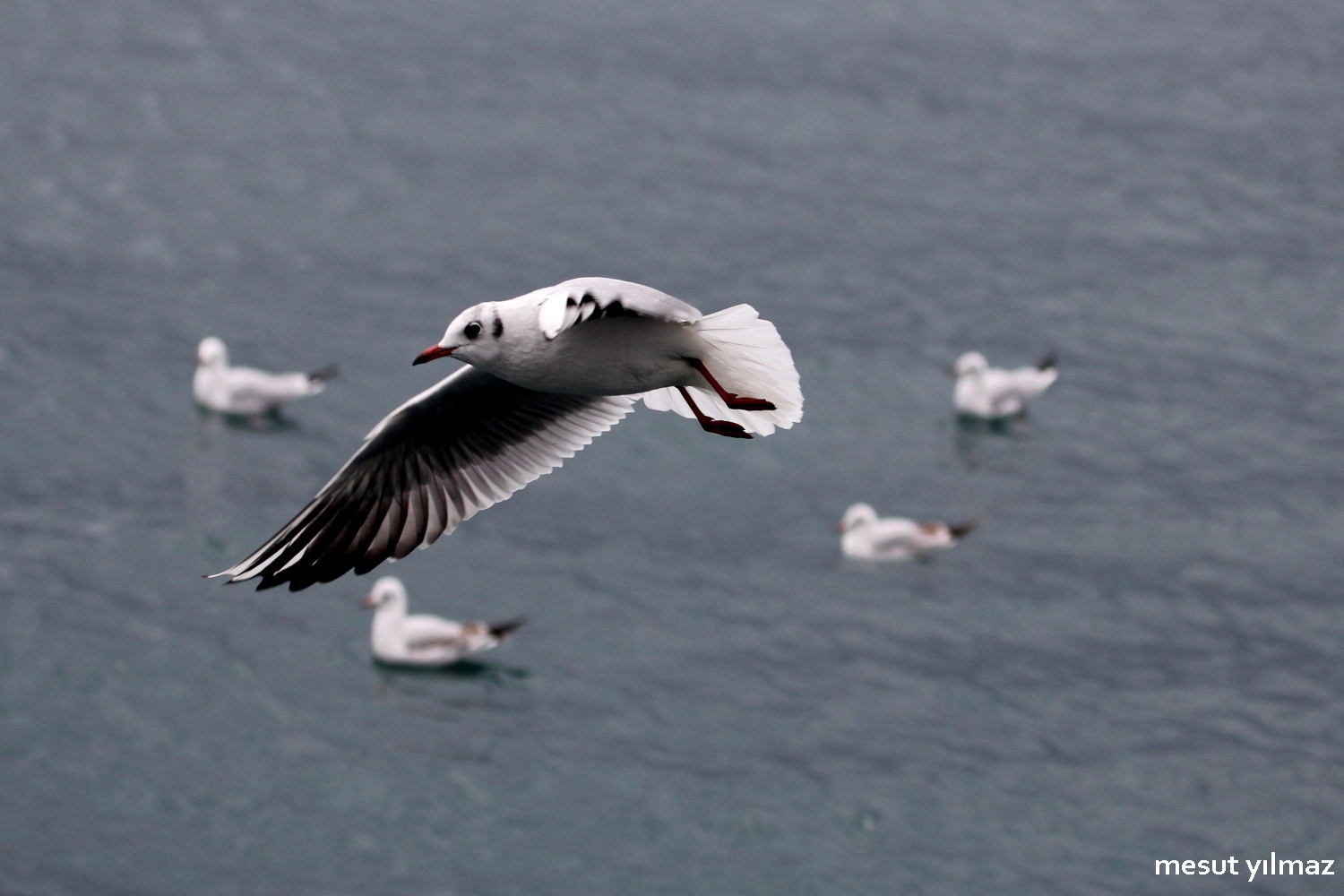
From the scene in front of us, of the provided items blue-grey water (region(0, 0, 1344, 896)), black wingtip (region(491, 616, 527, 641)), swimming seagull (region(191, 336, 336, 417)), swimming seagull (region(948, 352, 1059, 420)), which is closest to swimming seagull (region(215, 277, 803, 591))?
blue-grey water (region(0, 0, 1344, 896))

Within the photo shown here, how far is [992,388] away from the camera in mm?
22297

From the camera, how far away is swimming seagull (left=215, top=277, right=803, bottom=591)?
870 centimetres

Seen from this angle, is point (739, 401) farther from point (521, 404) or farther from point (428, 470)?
point (428, 470)

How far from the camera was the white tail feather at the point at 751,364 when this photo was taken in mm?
8852

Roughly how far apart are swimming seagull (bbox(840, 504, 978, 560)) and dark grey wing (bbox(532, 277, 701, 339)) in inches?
463

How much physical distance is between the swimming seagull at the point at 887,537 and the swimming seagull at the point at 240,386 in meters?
6.32

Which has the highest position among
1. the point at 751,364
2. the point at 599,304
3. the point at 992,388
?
the point at 992,388

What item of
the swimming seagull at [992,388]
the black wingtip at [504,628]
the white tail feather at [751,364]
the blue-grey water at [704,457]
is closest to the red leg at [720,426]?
the white tail feather at [751,364]

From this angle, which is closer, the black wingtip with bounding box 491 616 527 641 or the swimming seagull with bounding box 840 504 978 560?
the black wingtip with bounding box 491 616 527 641

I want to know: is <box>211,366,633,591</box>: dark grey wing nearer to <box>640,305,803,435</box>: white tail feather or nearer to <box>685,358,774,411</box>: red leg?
<box>640,305,803,435</box>: white tail feather

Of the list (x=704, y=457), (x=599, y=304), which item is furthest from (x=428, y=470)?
(x=704, y=457)

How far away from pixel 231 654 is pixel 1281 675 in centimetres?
1031

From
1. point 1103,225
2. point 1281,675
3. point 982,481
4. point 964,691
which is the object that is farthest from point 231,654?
point 1103,225

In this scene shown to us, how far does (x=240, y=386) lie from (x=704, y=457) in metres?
5.35
